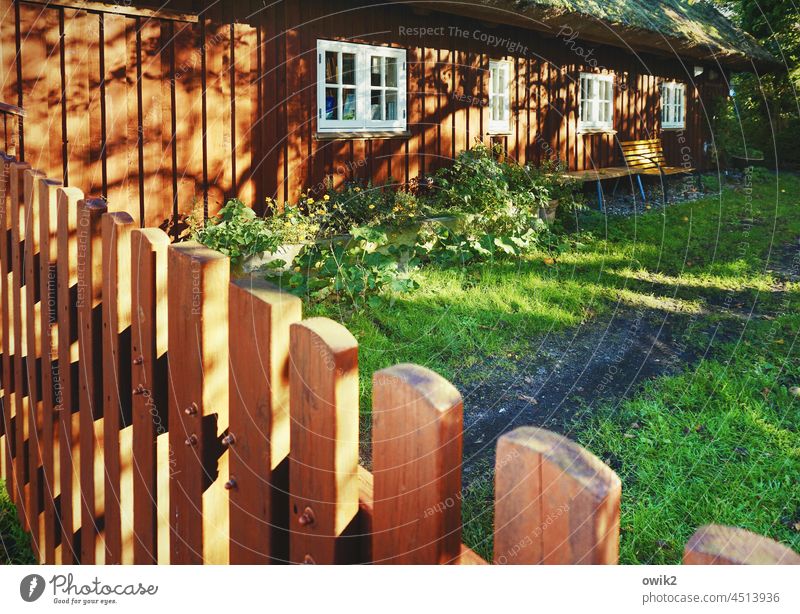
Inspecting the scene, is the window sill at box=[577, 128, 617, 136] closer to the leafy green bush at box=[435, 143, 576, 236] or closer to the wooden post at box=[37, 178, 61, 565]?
the leafy green bush at box=[435, 143, 576, 236]

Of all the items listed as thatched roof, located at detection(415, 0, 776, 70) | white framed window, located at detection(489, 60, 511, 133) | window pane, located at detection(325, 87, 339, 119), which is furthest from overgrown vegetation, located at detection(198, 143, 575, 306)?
thatched roof, located at detection(415, 0, 776, 70)

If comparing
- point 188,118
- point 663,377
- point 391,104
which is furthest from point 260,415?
point 391,104

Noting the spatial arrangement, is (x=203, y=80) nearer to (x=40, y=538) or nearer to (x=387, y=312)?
(x=387, y=312)

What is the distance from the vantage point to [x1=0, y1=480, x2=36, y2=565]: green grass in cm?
281

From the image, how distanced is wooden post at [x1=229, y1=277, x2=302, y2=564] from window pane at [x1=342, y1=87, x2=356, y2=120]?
746 cm

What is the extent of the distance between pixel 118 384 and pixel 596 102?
1227 centimetres

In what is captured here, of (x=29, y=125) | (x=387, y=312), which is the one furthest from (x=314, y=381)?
(x=29, y=125)

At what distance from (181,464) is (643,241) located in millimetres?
8418

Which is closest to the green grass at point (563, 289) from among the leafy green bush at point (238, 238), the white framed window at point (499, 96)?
the leafy green bush at point (238, 238)

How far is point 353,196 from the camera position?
793 cm

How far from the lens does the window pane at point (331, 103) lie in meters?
8.30

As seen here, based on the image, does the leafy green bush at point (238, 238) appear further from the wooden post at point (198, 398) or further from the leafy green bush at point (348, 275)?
the wooden post at point (198, 398)

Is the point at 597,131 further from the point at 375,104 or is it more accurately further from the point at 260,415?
the point at 260,415

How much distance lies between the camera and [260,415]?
4.17 feet
